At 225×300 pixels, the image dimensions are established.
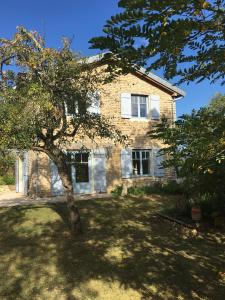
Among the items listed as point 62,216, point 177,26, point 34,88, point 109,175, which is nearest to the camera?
point 177,26

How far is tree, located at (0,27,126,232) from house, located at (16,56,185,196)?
649cm

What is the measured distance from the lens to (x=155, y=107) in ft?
65.0

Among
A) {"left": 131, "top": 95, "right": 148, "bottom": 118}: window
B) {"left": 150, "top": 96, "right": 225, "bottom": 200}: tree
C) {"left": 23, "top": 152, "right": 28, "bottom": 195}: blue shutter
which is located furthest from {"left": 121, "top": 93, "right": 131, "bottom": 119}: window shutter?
{"left": 150, "top": 96, "right": 225, "bottom": 200}: tree

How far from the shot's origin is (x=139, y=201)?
14.9m

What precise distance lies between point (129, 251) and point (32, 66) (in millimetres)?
5092

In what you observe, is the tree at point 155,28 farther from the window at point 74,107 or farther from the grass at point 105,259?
the window at point 74,107

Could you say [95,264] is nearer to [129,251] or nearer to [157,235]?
[129,251]

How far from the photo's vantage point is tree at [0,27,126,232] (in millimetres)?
8883

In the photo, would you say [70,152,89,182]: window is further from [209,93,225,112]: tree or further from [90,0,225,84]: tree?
[90,0,225,84]: tree

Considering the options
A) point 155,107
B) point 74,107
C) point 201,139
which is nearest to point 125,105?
point 155,107

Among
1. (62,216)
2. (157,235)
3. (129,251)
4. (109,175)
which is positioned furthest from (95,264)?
(109,175)

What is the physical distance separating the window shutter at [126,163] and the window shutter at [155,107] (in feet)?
8.30

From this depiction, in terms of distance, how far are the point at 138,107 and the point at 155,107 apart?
944 mm

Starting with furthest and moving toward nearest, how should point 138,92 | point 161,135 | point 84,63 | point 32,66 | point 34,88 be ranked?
point 138,92 < point 84,63 < point 32,66 < point 34,88 < point 161,135
